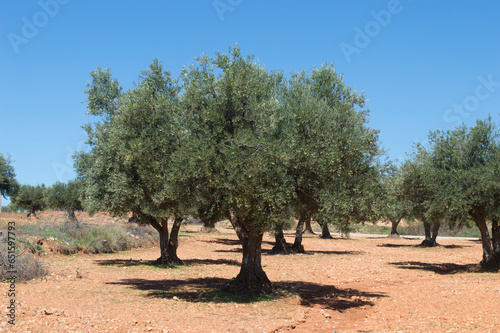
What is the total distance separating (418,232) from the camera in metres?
77.2

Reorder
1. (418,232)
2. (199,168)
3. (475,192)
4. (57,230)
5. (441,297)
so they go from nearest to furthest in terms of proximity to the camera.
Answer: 1. (199,168)
2. (441,297)
3. (475,192)
4. (57,230)
5. (418,232)

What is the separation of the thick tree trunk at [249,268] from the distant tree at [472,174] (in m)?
12.3

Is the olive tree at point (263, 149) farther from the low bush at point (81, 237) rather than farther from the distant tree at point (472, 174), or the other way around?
the low bush at point (81, 237)

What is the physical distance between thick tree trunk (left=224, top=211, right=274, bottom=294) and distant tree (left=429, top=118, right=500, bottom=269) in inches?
485

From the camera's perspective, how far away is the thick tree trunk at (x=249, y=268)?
16547 millimetres

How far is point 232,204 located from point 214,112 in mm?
3375

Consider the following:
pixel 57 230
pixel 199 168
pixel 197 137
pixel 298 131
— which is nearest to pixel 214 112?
pixel 197 137

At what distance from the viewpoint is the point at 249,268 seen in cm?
1664

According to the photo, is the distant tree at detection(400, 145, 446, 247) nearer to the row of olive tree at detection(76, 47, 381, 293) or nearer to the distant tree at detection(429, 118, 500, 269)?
the distant tree at detection(429, 118, 500, 269)

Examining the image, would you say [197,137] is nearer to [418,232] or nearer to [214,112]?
[214,112]

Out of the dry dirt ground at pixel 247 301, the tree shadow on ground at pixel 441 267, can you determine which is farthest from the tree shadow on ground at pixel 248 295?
the tree shadow on ground at pixel 441 267

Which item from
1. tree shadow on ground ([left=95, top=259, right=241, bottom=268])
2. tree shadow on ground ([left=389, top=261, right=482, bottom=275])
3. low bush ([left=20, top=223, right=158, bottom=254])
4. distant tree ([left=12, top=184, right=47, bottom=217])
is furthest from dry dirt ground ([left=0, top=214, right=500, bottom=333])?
distant tree ([left=12, top=184, right=47, bottom=217])

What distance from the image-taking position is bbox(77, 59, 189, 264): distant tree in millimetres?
15242

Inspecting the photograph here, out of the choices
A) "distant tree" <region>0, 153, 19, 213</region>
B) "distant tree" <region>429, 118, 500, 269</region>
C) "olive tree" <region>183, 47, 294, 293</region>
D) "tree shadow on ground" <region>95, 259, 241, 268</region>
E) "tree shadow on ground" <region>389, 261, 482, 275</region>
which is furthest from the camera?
"distant tree" <region>0, 153, 19, 213</region>
